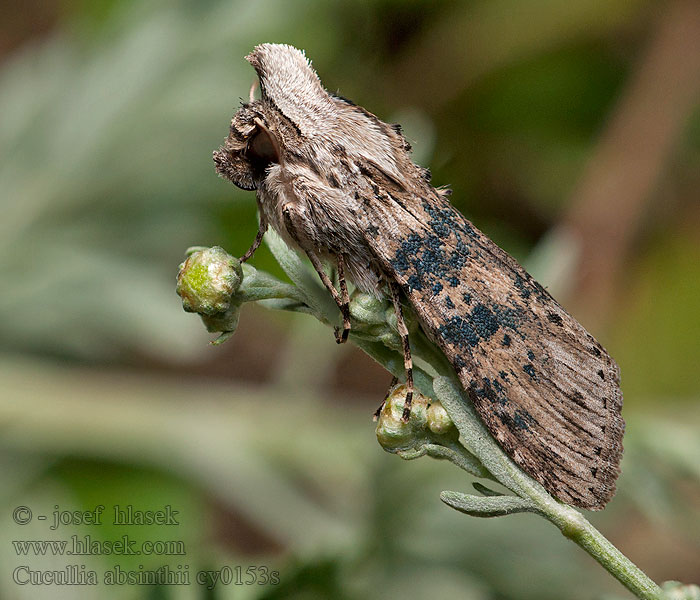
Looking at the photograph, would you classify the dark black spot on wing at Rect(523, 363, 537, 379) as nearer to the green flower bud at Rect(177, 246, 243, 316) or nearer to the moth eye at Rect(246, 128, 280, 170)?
the green flower bud at Rect(177, 246, 243, 316)

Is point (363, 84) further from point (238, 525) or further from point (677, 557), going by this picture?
point (677, 557)

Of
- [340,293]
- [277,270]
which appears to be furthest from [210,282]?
[277,270]

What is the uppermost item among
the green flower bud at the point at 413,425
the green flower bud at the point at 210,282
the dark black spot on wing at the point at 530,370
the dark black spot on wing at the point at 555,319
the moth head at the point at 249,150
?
the moth head at the point at 249,150

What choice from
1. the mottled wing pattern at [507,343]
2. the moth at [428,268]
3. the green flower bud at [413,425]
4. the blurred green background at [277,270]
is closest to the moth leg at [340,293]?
the moth at [428,268]

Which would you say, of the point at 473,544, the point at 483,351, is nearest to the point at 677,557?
the point at 473,544

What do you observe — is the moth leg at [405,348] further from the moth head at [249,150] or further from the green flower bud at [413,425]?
the moth head at [249,150]
